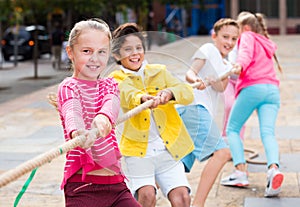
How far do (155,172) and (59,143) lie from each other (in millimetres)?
5082

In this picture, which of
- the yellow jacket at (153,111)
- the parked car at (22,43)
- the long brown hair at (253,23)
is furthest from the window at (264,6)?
the yellow jacket at (153,111)

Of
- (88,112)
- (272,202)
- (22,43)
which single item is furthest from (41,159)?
(22,43)

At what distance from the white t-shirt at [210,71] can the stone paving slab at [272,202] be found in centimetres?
119

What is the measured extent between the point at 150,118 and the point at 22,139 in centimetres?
565

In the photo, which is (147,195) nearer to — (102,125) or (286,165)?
Result: (102,125)

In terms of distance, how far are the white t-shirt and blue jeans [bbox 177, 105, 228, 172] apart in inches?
2.1

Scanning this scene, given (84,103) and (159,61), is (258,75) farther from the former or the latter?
(84,103)

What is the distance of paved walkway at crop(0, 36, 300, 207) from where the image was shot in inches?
183

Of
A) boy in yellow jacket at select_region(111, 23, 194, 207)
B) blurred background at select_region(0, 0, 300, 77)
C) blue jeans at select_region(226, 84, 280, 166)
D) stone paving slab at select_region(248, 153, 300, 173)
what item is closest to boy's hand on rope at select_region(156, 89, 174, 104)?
boy in yellow jacket at select_region(111, 23, 194, 207)

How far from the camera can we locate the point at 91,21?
11.5ft

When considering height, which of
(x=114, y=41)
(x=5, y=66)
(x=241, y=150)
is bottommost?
(x=5, y=66)

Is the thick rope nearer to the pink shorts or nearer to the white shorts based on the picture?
the pink shorts

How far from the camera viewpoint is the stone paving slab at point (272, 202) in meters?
5.78

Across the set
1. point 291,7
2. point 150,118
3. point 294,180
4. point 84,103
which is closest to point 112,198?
point 84,103
